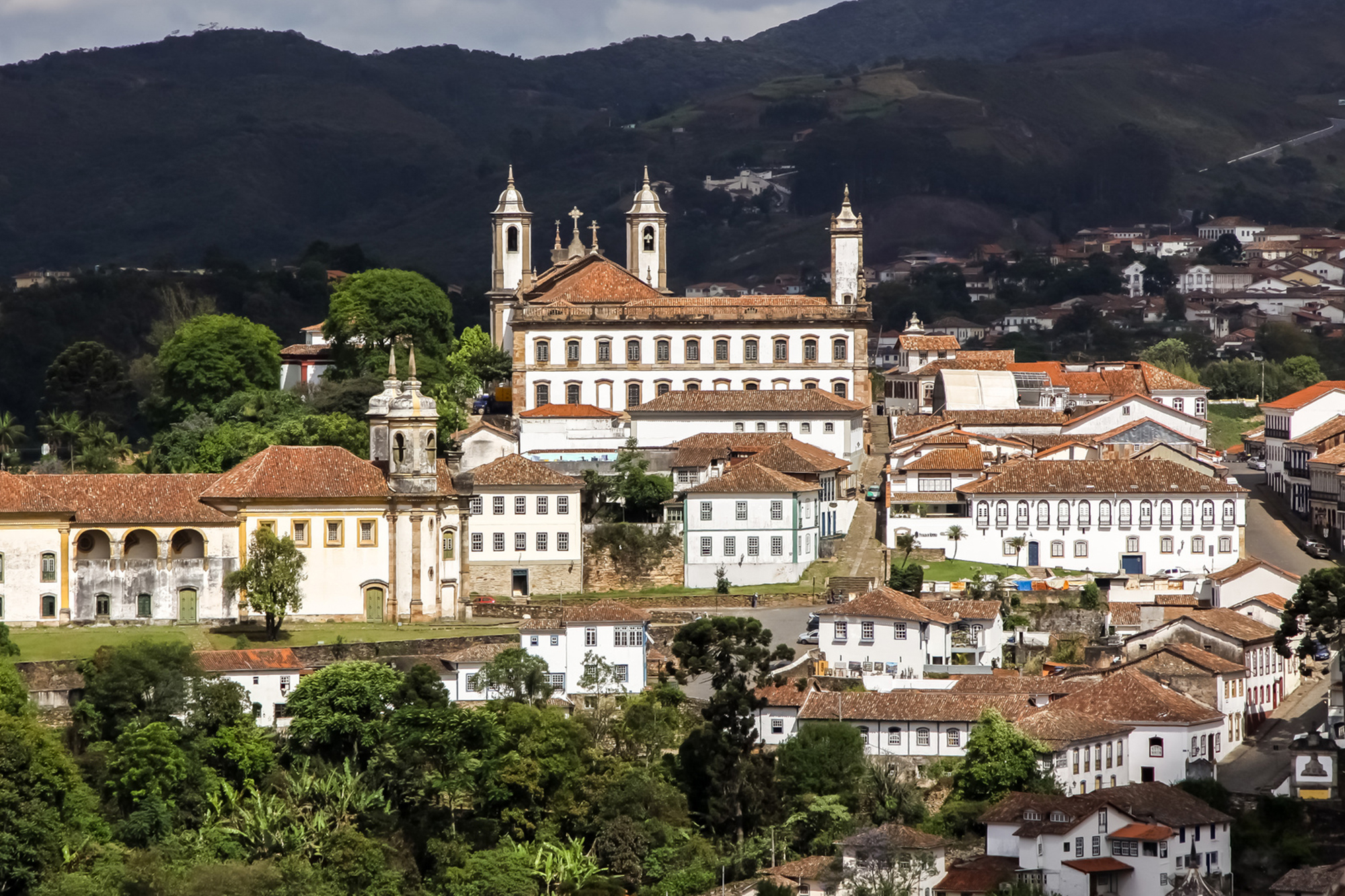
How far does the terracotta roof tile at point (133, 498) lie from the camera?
63750 millimetres

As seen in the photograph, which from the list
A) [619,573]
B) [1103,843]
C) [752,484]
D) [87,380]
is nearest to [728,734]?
[1103,843]

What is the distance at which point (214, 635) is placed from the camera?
61750mm

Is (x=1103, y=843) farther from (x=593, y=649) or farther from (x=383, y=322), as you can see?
(x=383, y=322)

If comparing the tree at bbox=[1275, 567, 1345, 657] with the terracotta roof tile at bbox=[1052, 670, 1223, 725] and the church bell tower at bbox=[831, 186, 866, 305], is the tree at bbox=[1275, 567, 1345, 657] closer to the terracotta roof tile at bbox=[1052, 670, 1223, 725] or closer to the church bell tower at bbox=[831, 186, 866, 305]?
the terracotta roof tile at bbox=[1052, 670, 1223, 725]

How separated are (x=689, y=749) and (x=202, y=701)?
10.7m

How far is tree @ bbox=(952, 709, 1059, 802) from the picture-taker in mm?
54906

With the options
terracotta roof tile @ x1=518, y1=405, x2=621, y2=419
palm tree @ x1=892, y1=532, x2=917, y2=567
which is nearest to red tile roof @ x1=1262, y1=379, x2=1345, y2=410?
palm tree @ x1=892, y1=532, x2=917, y2=567

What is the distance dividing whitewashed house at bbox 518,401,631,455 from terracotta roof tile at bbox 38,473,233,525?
14.7 meters

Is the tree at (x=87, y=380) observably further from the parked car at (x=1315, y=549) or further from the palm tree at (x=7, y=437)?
the parked car at (x=1315, y=549)

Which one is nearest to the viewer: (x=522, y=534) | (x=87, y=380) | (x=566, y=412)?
(x=522, y=534)

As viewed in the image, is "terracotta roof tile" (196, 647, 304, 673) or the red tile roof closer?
"terracotta roof tile" (196, 647, 304, 673)

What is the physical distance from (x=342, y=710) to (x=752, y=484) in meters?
17.9

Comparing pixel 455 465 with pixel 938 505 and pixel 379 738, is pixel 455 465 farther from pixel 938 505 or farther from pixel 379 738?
pixel 379 738

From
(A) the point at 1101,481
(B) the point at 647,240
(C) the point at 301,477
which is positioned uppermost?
(B) the point at 647,240
